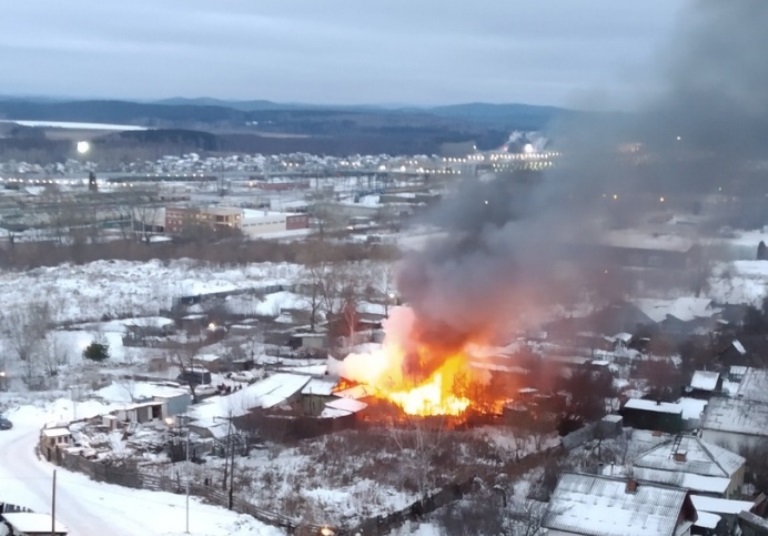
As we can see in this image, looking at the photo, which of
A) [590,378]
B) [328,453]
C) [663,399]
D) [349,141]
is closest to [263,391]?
[328,453]

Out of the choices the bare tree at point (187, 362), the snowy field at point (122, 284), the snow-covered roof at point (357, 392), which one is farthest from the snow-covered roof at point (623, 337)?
the snowy field at point (122, 284)

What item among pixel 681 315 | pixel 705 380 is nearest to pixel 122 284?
pixel 681 315

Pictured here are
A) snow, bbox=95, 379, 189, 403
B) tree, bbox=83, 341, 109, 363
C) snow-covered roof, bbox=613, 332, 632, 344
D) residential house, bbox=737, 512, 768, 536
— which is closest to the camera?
residential house, bbox=737, 512, 768, 536

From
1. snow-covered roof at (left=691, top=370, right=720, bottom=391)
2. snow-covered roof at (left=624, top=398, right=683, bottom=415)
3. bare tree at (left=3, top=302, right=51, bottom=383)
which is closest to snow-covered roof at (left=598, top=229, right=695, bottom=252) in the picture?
snow-covered roof at (left=691, top=370, right=720, bottom=391)

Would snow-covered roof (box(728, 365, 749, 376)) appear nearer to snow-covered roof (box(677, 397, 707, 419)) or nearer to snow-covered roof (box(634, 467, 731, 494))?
snow-covered roof (box(677, 397, 707, 419))

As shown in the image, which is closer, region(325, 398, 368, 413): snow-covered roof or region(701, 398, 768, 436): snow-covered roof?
region(701, 398, 768, 436): snow-covered roof

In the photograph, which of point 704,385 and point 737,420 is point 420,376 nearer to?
point 737,420
